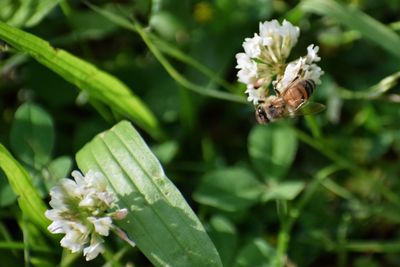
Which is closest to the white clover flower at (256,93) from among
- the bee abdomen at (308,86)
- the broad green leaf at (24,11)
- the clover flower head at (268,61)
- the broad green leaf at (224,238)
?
the clover flower head at (268,61)

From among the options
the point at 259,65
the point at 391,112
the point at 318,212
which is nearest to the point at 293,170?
the point at 318,212

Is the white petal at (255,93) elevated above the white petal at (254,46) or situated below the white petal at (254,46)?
below

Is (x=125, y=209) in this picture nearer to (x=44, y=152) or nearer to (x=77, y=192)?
(x=77, y=192)

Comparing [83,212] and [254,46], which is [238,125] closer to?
[254,46]

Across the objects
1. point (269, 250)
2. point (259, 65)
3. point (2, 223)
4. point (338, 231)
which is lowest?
point (338, 231)

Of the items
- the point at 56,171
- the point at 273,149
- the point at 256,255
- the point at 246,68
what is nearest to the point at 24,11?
the point at 56,171

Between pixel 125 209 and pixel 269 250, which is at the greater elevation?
pixel 125 209

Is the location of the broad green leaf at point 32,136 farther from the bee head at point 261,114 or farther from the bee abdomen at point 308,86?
the bee abdomen at point 308,86
